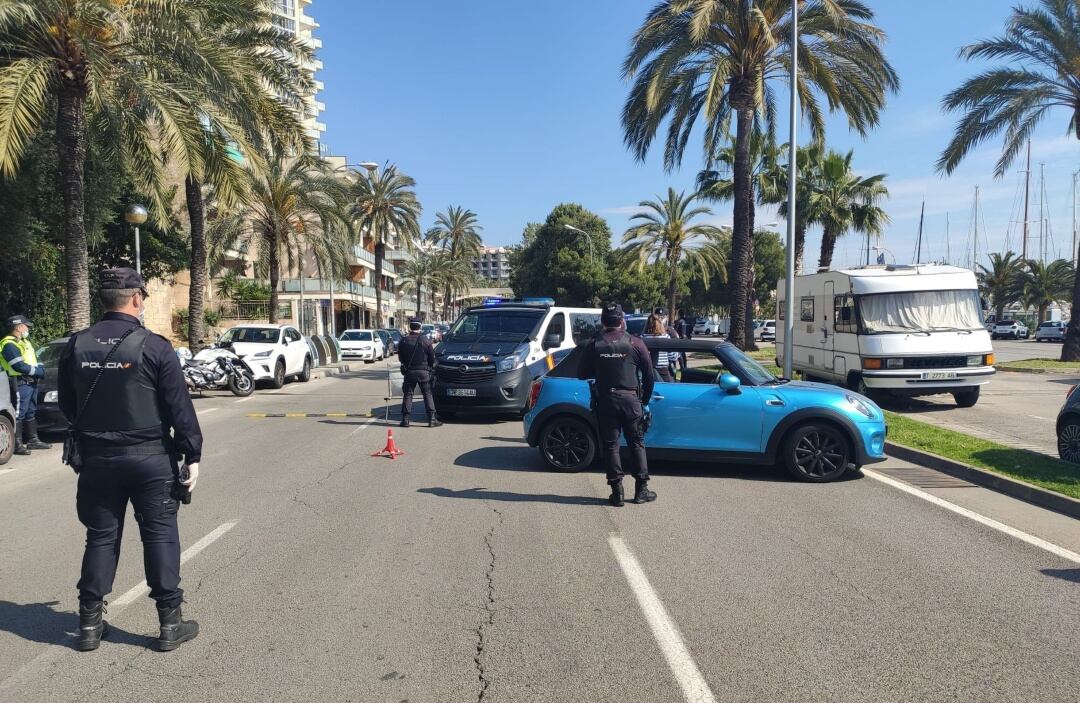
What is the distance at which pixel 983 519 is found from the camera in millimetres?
7078

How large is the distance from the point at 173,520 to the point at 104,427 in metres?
0.62

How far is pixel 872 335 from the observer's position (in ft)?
48.0

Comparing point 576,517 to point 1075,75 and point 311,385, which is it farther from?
point 1075,75

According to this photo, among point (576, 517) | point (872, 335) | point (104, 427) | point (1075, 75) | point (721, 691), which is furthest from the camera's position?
point (1075, 75)

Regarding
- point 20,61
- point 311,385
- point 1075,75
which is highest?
point 1075,75

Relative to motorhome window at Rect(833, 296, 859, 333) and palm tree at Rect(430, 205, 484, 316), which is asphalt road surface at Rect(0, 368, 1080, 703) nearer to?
motorhome window at Rect(833, 296, 859, 333)

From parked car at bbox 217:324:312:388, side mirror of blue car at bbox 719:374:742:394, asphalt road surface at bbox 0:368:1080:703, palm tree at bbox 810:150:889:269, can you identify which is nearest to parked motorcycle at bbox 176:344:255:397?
parked car at bbox 217:324:312:388

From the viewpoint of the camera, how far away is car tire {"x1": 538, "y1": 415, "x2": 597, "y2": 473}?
9.01 metres

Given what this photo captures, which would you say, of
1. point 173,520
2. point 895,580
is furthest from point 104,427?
point 895,580

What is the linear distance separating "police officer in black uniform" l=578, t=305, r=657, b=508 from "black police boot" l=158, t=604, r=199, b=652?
388 centimetres

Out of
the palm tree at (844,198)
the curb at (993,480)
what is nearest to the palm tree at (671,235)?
the palm tree at (844,198)

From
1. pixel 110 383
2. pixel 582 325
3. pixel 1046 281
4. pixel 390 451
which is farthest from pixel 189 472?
pixel 1046 281

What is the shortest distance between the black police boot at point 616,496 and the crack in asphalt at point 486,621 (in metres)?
1.37

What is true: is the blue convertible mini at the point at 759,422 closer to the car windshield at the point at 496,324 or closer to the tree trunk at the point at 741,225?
the car windshield at the point at 496,324
